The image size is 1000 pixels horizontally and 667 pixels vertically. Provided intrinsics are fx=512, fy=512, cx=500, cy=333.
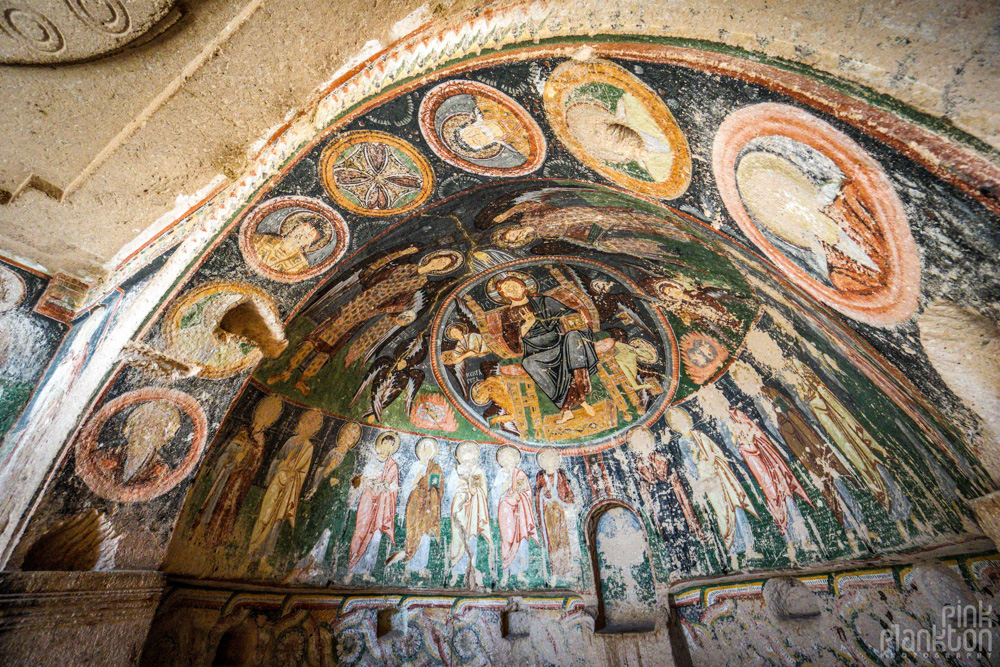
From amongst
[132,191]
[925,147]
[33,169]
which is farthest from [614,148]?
[33,169]

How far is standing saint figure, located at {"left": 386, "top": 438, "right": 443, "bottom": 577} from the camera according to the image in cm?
721

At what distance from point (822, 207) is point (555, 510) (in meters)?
6.03

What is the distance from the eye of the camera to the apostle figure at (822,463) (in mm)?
5357

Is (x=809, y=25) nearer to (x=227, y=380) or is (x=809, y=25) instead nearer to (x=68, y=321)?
(x=227, y=380)

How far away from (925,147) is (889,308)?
4.06 ft

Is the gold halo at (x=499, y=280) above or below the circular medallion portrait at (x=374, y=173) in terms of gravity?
above

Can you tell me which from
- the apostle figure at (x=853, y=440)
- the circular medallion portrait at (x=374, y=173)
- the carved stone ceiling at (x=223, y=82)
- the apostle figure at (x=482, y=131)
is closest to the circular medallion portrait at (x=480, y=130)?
the apostle figure at (x=482, y=131)

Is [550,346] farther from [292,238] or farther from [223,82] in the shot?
[223,82]

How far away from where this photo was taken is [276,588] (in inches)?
235

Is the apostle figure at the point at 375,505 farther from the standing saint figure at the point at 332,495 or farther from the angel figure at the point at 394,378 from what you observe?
the angel figure at the point at 394,378

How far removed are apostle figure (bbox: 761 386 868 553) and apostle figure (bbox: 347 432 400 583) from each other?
5.03 meters

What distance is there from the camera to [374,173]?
4.30 m

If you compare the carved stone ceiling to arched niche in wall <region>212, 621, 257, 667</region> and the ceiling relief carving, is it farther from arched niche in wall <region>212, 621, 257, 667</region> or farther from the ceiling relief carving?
arched niche in wall <region>212, 621, 257, 667</region>

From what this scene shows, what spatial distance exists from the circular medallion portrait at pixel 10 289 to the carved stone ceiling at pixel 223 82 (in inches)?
7.1
